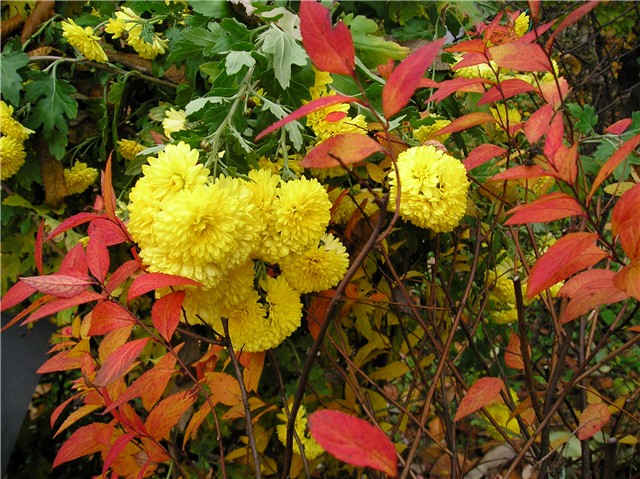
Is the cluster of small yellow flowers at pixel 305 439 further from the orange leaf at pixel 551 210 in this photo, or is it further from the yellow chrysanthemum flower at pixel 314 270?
the orange leaf at pixel 551 210

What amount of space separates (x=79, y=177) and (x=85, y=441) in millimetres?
713

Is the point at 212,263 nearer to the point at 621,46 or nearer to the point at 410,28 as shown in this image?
the point at 410,28

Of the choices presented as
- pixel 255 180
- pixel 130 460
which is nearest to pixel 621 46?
pixel 255 180

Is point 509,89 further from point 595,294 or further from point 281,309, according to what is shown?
point 281,309

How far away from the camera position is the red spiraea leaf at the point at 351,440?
41cm

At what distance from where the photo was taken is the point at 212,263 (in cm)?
66

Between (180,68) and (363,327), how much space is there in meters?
0.72

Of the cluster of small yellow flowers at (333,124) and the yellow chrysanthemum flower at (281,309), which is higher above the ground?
the cluster of small yellow flowers at (333,124)

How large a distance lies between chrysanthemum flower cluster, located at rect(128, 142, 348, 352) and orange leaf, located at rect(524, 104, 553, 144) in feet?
0.97

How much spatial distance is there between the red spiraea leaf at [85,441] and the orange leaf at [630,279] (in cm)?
69

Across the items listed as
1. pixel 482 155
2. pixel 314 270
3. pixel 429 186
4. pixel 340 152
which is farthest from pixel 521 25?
pixel 340 152

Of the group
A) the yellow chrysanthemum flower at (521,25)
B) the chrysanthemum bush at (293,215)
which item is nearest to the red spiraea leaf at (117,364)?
the chrysanthemum bush at (293,215)

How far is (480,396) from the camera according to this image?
0.69 m

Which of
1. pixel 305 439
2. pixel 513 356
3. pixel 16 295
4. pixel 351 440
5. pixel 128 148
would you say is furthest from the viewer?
pixel 128 148
